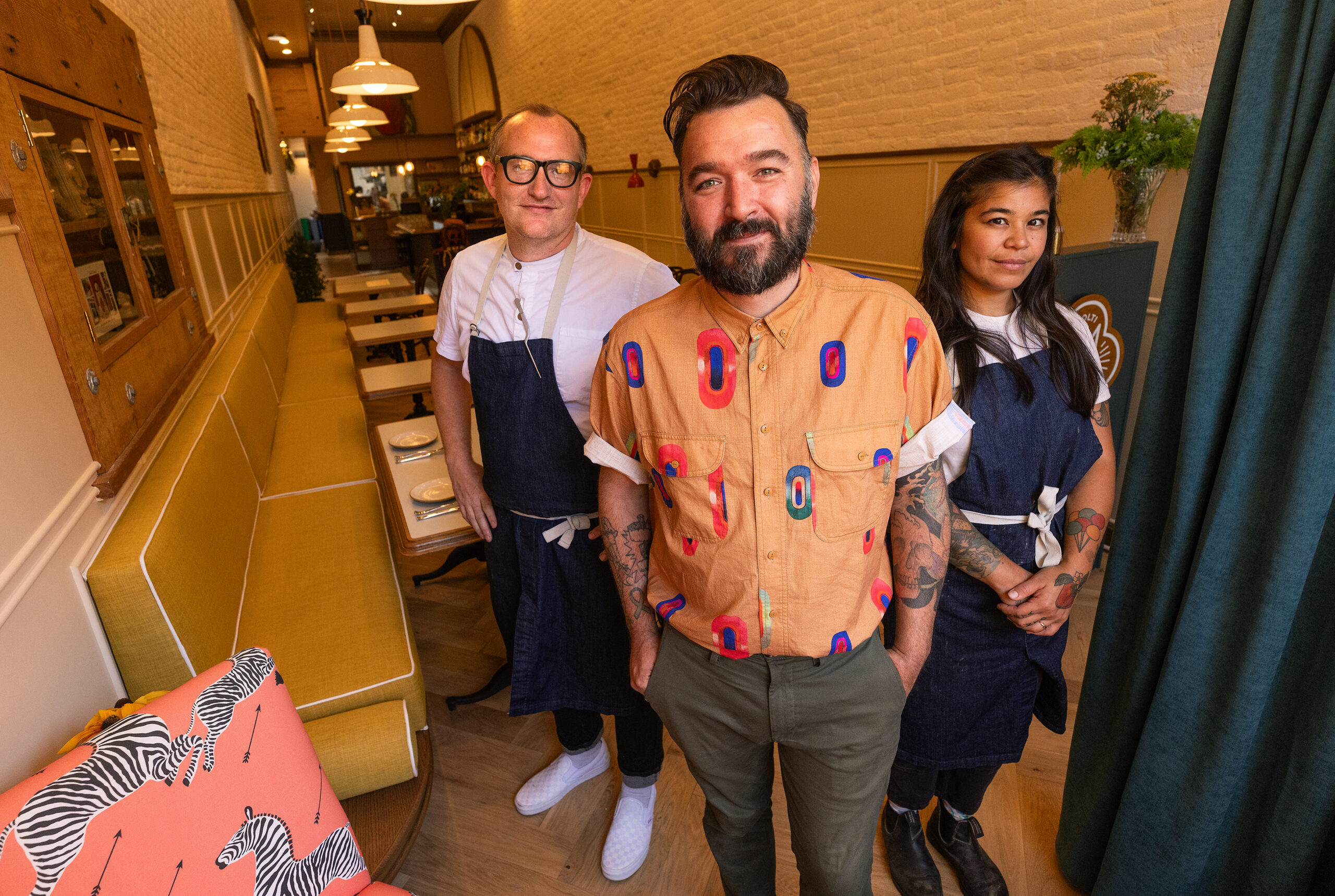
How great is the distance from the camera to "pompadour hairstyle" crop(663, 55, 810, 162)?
106 centimetres

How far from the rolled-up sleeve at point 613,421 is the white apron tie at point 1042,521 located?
0.73 metres

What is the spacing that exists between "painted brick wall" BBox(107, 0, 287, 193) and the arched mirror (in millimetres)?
5029

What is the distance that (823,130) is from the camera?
5.04m

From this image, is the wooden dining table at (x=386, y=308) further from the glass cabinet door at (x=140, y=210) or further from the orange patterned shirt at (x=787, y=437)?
the orange patterned shirt at (x=787, y=437)

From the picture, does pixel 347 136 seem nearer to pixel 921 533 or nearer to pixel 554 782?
pixel 554 782

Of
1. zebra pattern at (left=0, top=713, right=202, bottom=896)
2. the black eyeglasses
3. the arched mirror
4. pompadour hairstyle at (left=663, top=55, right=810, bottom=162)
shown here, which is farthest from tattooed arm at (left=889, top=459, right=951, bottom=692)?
the arched mirror

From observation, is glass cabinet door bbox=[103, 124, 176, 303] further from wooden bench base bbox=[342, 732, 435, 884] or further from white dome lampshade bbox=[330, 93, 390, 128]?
white dome lampshade bbox=[330, 93, 390, 128]

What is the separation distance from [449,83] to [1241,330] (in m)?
19.0

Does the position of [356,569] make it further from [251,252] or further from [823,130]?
[251,252]

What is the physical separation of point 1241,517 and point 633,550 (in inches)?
43.5

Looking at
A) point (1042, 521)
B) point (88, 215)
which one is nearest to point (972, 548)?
point (1042, 521)

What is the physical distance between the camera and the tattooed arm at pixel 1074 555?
147cm

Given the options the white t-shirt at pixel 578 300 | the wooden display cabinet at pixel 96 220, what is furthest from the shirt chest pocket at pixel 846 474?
the wooden display cabinet at pixel 96 220

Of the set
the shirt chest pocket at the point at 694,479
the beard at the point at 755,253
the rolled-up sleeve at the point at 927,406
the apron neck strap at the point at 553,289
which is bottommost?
the shirt chest pocket at the point at 694,479
